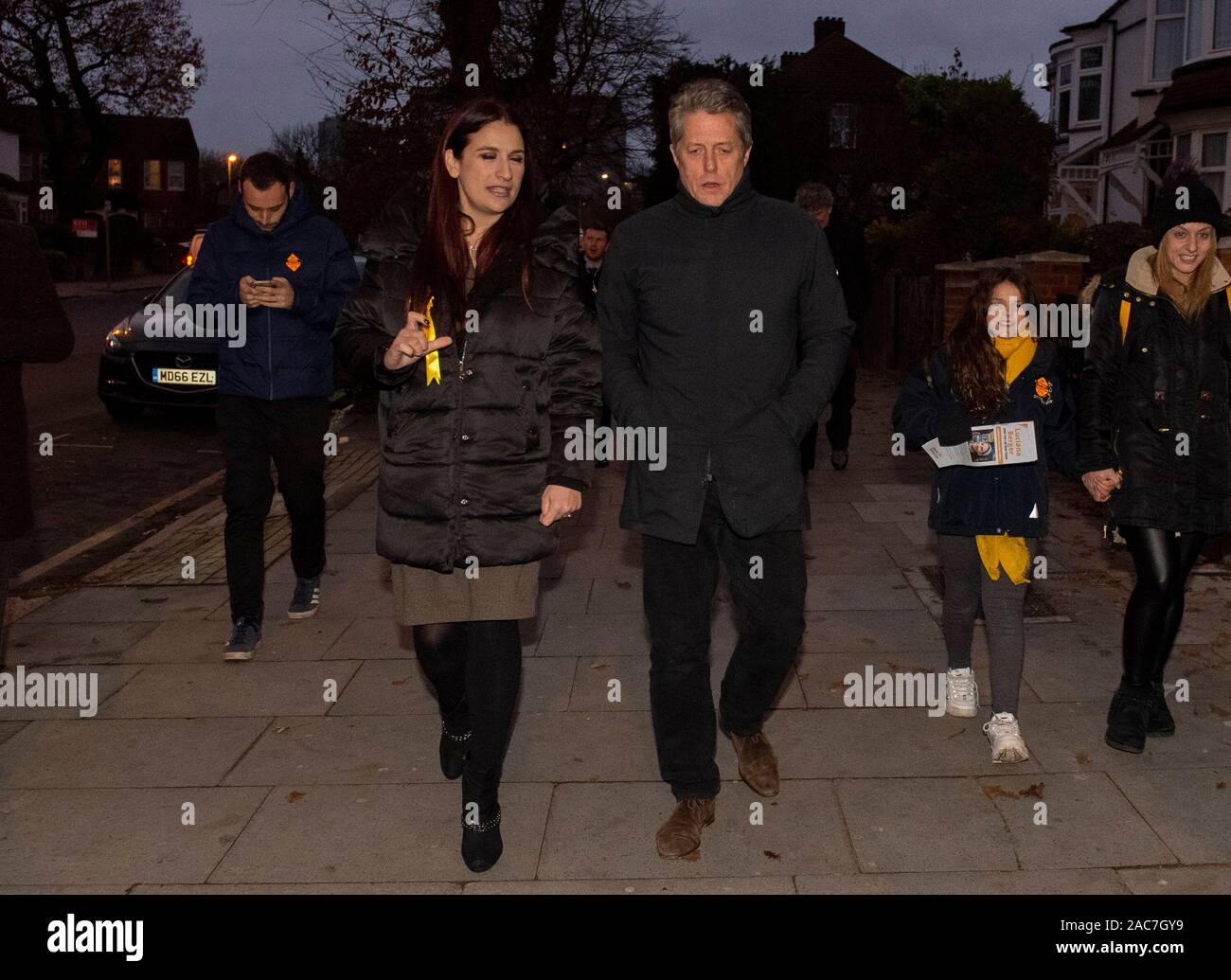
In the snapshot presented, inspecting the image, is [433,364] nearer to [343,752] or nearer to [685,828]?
[685,828]

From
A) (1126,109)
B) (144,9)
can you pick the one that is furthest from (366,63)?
(144,9)

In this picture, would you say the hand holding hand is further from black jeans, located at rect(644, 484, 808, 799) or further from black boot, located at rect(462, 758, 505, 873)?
black boot, located at rect(462, 758, 505, 873)

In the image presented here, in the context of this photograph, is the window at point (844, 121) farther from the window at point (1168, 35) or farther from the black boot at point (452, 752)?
the black boot at point (452, 752)

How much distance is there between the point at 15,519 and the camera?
474 cm

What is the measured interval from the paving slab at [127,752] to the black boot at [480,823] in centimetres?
117

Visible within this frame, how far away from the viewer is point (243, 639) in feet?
20.9

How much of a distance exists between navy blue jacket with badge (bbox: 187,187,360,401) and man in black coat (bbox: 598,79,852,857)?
2.45m

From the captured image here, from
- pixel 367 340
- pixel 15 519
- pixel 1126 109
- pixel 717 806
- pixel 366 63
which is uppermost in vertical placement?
pixel 1126 109

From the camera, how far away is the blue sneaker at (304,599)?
7059 mm

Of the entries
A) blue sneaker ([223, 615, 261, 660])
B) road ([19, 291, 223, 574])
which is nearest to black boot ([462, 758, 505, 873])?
blue sneaker ([223, 615, 261, 660])

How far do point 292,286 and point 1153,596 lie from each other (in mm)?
3879

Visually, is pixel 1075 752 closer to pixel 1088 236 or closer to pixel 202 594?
pixel 202 594

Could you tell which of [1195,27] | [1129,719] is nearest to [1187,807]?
[1129,719]

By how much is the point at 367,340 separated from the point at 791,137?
37.7 metres
